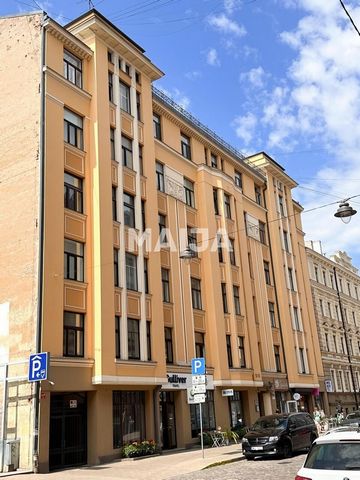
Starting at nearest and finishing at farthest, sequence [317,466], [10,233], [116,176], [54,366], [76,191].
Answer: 1. [317,466]
2. [54,366]
3. [10,233]
4. [76,191]
5. [116,176]

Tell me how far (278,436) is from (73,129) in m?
15.6

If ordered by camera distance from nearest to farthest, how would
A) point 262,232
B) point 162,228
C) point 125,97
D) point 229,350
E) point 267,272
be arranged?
point 125,97 < point 162,228 < point 229,350 < point 267,272 < point 262,232

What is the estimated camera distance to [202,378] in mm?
19312

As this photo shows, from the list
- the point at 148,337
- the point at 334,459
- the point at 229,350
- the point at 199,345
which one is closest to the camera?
the point at 334,459

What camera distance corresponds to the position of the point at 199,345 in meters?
28.8

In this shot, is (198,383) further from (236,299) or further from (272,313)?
(272,313)

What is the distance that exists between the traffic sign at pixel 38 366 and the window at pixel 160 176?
13583 millimetres

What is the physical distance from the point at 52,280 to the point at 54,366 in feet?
10.7

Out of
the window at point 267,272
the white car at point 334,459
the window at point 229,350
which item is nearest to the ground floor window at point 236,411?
the window at point 229,350

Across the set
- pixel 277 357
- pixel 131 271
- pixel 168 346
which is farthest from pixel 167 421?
pixel 277 357

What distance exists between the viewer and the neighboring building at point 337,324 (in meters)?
46.6

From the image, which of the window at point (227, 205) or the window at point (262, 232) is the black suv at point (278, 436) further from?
the window at point (262, 232)

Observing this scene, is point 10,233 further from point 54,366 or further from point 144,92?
point 144,92

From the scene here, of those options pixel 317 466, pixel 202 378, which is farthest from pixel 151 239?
pixel 317 466
